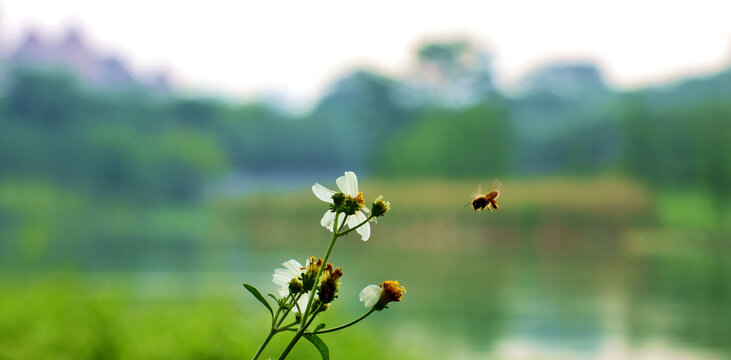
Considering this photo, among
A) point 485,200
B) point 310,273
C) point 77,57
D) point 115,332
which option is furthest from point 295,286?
point 77,57

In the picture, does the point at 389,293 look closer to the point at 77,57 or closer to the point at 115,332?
the point at 115,332

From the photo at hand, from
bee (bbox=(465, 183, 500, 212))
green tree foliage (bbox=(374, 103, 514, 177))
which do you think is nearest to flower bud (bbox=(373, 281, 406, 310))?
bee (bbox=(465, 183, 500, 212))

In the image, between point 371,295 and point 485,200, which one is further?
point 485,200

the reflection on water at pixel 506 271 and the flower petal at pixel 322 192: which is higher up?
the reflection on water at pixel 506 271

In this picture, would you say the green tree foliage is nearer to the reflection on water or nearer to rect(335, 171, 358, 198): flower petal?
the reflection on water

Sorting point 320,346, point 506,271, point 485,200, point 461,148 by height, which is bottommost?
point 320,346

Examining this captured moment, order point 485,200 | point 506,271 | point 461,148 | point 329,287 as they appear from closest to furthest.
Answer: point 329,287
point 485,200
point 506,271
point 461,148

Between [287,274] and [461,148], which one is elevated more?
[461,148]

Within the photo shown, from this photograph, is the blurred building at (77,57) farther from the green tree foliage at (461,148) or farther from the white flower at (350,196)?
the white flower at (350,196)

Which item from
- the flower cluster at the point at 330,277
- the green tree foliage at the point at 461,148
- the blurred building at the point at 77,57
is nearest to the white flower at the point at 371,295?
the flower cluster at the point at 330,277
